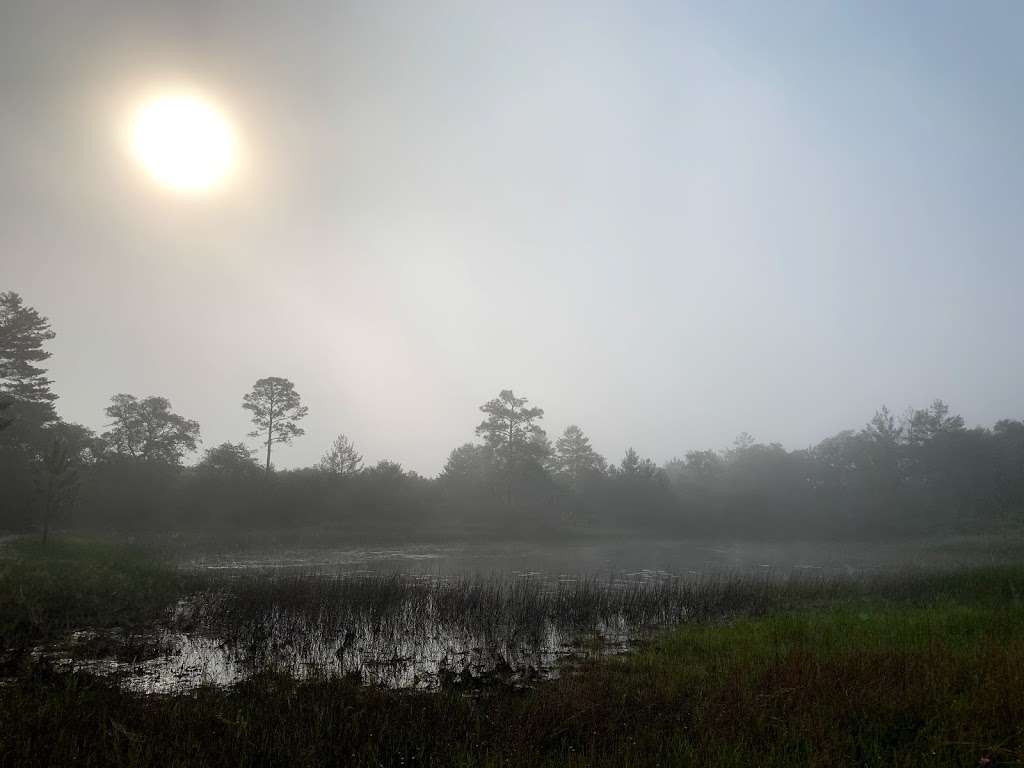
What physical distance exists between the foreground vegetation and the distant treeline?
26865 mm

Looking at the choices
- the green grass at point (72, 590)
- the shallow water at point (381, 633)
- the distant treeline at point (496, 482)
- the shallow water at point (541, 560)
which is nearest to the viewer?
the shallow water at point (381, 633)

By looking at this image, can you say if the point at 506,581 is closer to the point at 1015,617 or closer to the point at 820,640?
the point at 820,640

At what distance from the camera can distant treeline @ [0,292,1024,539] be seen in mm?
46656

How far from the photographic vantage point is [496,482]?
2598 inches

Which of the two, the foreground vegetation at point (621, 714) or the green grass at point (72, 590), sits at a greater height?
the green grass at point (72, 590)

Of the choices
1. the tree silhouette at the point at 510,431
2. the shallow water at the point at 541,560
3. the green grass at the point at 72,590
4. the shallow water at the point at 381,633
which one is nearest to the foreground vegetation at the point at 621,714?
the shallow water at the point at 381,633

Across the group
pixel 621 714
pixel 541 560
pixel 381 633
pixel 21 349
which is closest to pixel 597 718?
pixel 621 714

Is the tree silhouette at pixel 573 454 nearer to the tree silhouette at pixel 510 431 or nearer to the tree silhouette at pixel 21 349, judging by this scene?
the tree silhouette at pixel 510 431

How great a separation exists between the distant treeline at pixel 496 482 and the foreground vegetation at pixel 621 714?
88.1 ft

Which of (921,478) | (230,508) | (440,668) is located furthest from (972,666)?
(921,478)

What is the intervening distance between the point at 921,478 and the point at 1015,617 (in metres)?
83.2

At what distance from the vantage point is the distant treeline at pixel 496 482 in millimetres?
46656

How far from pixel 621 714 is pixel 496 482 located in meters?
59.1

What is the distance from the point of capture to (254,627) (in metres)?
13.4
